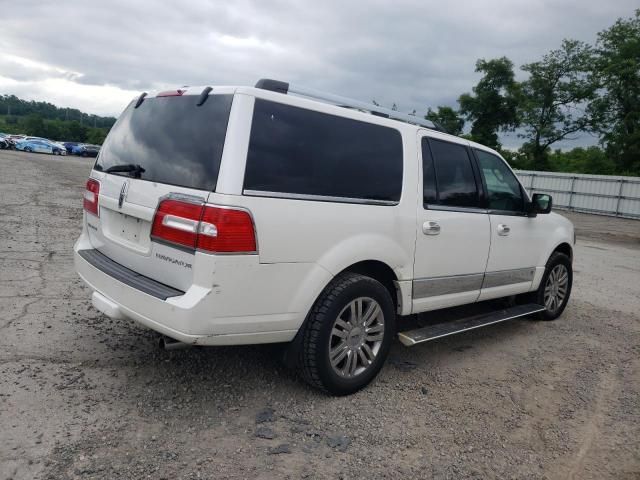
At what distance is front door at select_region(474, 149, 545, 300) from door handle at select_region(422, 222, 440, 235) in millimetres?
839

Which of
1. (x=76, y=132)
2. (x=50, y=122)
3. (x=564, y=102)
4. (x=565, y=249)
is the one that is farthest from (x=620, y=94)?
(x=50, y=122)

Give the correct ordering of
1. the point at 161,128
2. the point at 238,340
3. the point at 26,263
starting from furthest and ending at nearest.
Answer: the point at 26,263 < the point at 161,128 < the point at 238,340

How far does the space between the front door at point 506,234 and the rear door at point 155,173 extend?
2616 mm

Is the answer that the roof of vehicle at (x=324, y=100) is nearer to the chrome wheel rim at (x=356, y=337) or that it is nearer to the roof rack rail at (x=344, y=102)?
the roof rack rail at (x=344, y=102)

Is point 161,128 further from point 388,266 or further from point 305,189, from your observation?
point 388,266

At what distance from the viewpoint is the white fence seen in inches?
931

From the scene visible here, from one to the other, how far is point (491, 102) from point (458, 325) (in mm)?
38700

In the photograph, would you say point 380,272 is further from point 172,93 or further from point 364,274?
point 172,93

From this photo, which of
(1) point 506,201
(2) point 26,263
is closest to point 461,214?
(1) point 506,201

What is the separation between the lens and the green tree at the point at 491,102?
125 feet

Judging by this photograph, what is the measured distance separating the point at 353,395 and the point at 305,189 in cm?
146

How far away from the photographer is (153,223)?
300cm

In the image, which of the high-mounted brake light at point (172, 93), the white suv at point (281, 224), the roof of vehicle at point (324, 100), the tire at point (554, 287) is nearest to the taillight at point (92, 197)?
the white suv at point (281, 224)

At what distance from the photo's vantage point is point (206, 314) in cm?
272
